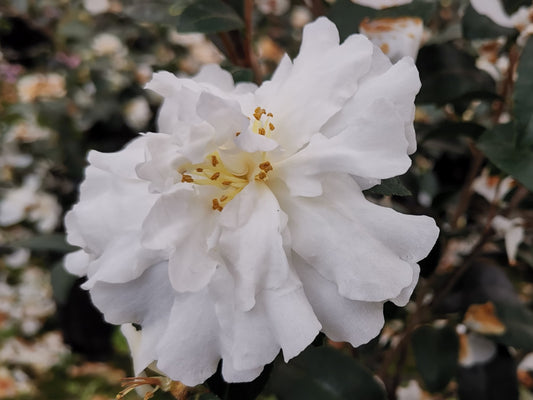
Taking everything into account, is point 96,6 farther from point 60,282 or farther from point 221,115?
point 221,115

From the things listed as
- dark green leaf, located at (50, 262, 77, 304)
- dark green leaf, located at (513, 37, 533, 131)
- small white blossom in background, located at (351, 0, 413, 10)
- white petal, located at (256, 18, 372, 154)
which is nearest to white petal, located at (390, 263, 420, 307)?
white petal, located at (256, 18, 372, 154)

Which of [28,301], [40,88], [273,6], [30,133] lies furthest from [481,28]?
[28,301]

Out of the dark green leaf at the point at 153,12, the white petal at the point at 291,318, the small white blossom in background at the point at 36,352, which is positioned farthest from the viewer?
the small white blossom in background at the point at 36,352

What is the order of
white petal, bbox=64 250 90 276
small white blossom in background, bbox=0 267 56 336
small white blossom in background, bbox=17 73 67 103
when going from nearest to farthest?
white petal, bbox=64 250 90 276, small white blossom in background, bbox=17 73 67 103, small white blossom in background, bbox=0 267 56 336

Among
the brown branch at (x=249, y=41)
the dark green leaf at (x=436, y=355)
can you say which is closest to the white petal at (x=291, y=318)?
the brown branch at (x=249, y=41)

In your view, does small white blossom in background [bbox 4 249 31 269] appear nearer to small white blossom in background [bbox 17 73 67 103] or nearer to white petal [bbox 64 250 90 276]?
small white blossom in background [bbox 17 73 67 103]

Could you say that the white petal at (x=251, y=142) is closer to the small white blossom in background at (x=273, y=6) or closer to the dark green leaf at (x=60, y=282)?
the dark green leaf at (x=60, y=282)

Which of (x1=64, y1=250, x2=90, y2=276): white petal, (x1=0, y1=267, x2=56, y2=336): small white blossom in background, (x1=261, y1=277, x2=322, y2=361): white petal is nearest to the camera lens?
(x1=261, y1=277, x2=322, y2=361): white petal
